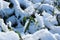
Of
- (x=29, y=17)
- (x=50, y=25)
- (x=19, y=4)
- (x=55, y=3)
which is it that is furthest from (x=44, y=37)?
(x=55, y=3)

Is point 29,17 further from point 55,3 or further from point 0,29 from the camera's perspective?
point 55,3

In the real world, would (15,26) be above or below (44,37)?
below

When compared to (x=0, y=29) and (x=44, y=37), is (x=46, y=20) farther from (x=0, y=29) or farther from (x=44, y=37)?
(x=44, y=37)

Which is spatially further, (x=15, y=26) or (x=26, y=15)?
(x=26, y=15)

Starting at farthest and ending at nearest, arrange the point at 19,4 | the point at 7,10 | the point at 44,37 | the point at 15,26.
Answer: the point at 19,4 < the point at 7,10 < the point at 15,26 < the point at 44,37

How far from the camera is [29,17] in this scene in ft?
9.64

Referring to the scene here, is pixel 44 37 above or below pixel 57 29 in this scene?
above

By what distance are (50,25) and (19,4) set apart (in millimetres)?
631

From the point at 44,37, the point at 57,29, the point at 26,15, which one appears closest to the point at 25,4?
the point at 26,15

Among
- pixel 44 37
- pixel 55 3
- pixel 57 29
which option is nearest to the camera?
pixel 44 37

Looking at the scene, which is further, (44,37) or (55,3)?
(55,3)

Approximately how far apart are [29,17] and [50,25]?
1.01 feet

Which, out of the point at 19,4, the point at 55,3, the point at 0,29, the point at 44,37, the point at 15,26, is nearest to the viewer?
the point at 44,37

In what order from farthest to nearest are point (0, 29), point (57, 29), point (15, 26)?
point (15, 26) → point (57, 29) → point (0, 29)
